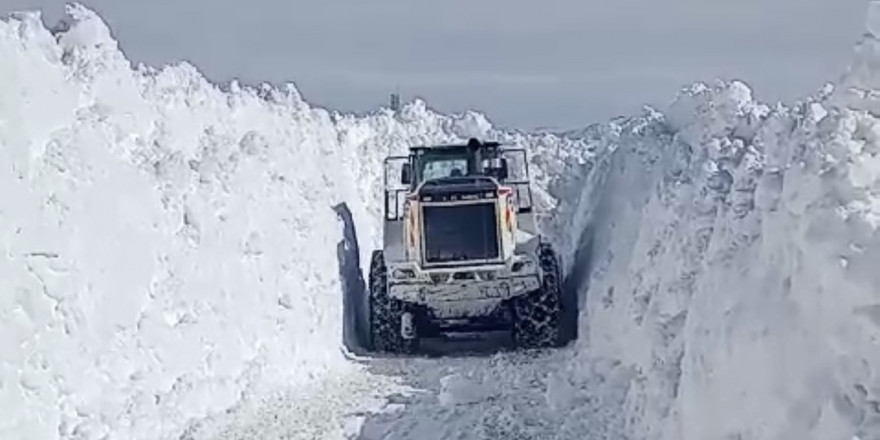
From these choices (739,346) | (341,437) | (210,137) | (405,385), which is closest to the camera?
(739,346)

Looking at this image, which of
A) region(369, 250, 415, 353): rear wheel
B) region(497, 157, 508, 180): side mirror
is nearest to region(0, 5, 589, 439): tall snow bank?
region(369, 250, 415, 353): rear wheel

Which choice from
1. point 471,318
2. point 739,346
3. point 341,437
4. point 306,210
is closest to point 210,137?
point 306,210

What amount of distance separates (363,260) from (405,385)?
755 centimetres

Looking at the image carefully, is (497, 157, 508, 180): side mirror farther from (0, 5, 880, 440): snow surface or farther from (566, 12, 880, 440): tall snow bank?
(566, 12, 880, 440): tall snow bank

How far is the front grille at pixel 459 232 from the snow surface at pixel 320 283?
1.37 m

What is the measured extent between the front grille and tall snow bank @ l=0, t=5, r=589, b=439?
1.65 metres

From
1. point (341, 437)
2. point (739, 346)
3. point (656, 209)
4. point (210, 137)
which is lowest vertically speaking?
point (341, 437)

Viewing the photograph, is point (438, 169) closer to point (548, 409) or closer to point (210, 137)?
point (210, 137)

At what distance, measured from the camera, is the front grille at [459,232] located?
15602 millimetres

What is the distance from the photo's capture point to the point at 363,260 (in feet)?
67.6

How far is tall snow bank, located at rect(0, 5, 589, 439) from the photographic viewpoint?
30.4 feet

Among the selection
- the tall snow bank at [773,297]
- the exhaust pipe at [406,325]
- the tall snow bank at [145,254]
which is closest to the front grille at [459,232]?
the exhaust pipe at [406,325]

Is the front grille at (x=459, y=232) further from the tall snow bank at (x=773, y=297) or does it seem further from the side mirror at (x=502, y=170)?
the tall snow bank at (x=773, y=297)

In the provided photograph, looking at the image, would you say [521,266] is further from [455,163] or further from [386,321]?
[455,163]
